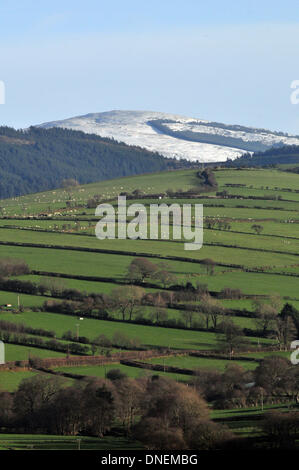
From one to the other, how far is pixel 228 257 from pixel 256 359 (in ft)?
147

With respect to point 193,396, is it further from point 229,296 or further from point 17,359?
point 229,296

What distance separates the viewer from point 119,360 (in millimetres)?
88250

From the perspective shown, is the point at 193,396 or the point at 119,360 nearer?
the point at 193,396

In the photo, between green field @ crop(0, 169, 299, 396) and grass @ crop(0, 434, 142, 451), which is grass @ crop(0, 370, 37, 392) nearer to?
green field @ crop(0, 169, 299, 396)

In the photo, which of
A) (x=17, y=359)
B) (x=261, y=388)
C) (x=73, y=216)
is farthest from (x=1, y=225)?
(x=261, y=388)

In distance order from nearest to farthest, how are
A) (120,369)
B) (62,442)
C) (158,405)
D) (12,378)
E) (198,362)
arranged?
(62,442) → (158,405) → (12,378) → (120,369) → (198,362)

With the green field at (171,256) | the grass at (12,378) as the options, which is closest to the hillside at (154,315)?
the grass at (12,378)

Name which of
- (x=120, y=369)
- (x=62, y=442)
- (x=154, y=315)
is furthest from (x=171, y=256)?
(x=62, y=442)

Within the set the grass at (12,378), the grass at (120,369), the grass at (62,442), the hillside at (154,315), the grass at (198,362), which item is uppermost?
the hillside at (154,315)

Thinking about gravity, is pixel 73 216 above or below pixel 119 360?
above

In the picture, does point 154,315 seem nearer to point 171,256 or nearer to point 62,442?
point 171,256

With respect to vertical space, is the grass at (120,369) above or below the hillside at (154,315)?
Answer: below

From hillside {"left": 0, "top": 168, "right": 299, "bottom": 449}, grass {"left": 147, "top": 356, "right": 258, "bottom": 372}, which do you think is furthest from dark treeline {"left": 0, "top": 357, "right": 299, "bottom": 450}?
grass {"left": 147, "top": 356, "right": 258, "bottom": 372}

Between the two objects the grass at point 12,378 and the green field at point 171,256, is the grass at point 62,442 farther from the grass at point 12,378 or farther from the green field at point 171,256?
the green field at point 171,256
